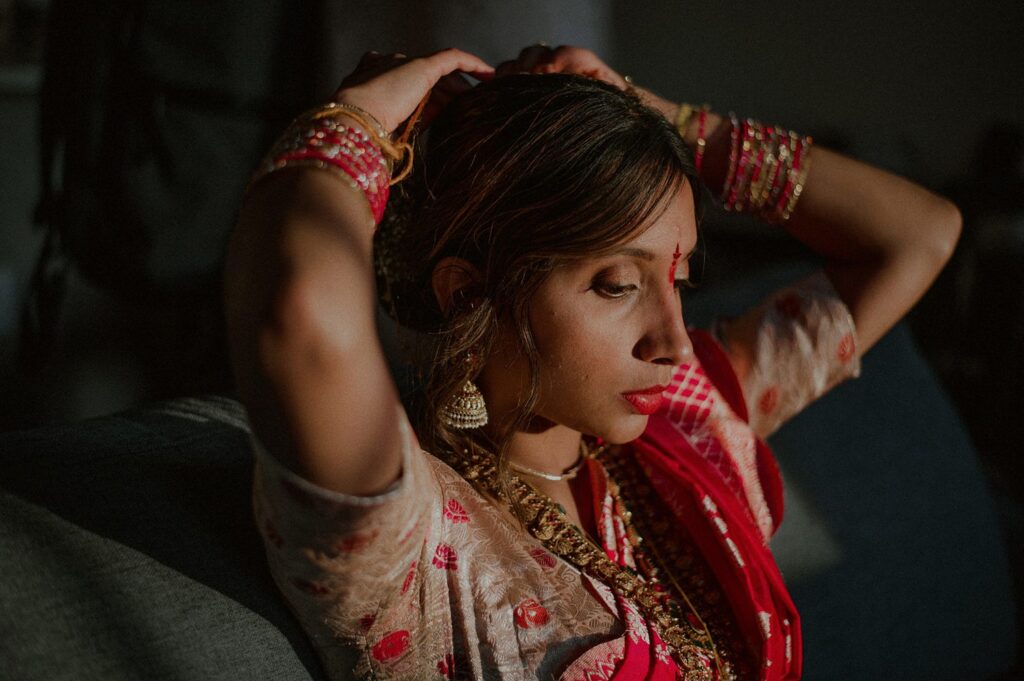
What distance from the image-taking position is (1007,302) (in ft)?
9.25

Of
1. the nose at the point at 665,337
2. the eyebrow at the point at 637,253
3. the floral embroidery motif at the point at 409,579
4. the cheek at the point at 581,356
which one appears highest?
the eyebrow at the point at 637,253

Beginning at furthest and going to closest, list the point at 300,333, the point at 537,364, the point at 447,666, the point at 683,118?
the point at 683,118 < the point at 537,364 < the point at 447,666 < the point at 300,333

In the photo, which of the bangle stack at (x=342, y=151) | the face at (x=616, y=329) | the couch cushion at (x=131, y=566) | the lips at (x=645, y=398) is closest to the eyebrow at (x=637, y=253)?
the face at (x=616, y=329)

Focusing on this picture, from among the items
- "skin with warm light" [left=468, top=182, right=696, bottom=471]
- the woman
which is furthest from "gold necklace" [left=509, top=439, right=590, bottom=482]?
"skin with warm light" [left=468, top=182, right=696, bottom=471]

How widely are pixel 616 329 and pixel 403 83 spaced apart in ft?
1.10

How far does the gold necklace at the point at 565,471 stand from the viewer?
111 cm

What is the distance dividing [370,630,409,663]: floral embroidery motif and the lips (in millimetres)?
341

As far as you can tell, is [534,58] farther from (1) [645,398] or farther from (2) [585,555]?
(2) [585,555]

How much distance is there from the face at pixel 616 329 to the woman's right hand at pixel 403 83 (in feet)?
0.76

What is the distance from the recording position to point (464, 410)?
103 centimetres

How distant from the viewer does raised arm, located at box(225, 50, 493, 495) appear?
2.23ft

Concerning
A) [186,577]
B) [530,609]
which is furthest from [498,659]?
[186,577]

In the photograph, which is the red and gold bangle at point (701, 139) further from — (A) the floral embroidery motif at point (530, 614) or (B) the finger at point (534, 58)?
(A) the floral embroidery motif at point (530, 614)

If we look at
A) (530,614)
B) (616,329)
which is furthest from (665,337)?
(530,614)
